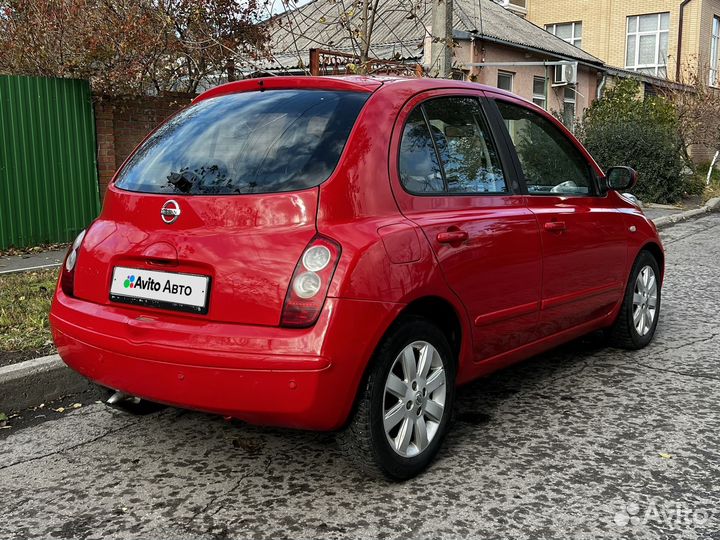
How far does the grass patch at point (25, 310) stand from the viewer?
4953 mm

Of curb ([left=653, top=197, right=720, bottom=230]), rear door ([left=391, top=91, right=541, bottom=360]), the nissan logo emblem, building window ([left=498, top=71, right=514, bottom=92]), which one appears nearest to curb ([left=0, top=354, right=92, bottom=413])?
the nissan logo emblem

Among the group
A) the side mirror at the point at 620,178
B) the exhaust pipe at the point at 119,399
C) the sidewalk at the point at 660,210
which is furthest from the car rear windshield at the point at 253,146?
the sidewalk at the point at 660,210

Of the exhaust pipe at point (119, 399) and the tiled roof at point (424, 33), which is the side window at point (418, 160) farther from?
the tiled roof at point (424, 33)

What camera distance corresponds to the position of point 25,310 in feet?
18.9

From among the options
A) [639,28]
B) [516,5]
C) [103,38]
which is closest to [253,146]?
[103,38]

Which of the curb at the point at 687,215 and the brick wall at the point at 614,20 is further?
the brick wall at the point at 614,20

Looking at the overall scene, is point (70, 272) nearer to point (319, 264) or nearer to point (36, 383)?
point (36, 383)

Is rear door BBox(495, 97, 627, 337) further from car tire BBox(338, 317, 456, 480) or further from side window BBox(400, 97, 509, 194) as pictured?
car tire BBox(338, 317, 456, 480)

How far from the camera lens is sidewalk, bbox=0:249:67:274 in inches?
315

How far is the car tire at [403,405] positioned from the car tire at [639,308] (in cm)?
218

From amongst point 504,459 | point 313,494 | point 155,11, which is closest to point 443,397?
point 504,459

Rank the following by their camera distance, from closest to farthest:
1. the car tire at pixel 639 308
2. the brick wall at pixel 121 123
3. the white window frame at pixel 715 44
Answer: the car tire at pixel 639 308, the brick wall at pixel 121 123, the white window frame at pixel 715 44

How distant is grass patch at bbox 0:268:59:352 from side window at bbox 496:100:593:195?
3.12 metres

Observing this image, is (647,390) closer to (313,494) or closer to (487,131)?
(487,131)
